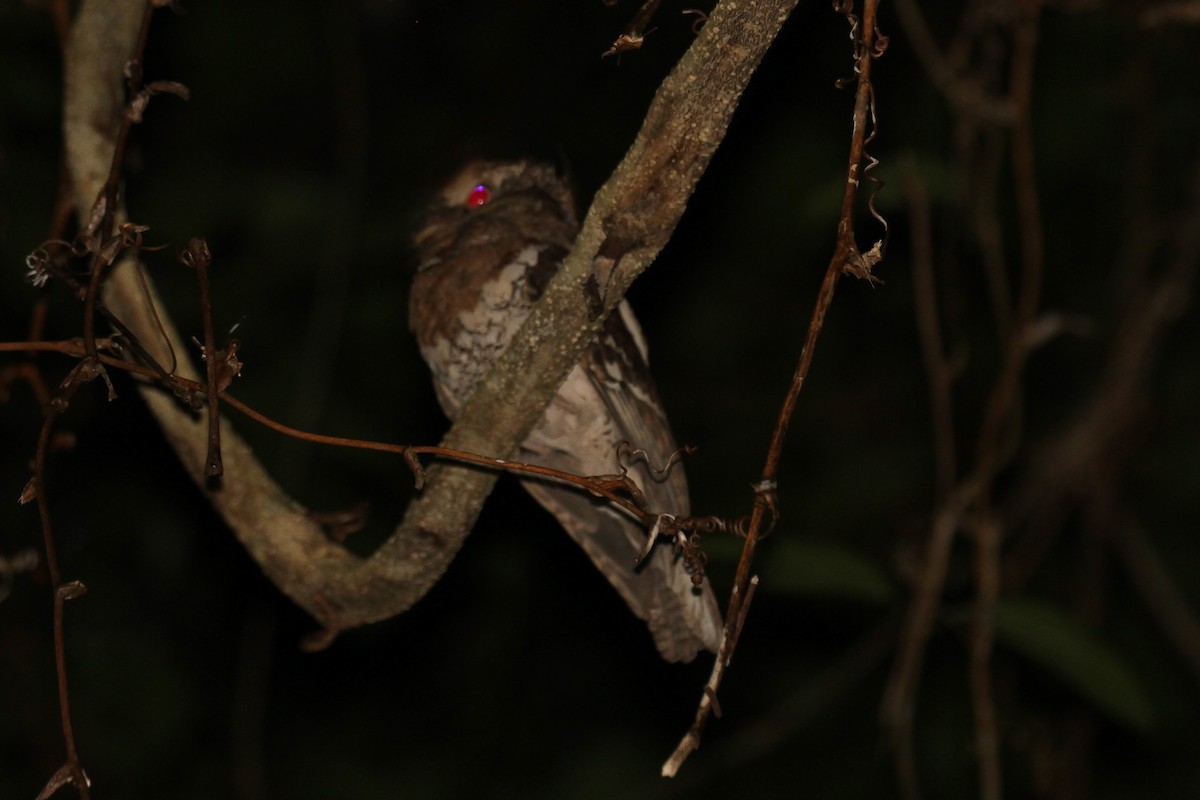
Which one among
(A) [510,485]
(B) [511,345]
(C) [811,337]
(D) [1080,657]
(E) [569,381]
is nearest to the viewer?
(C) [811,337]

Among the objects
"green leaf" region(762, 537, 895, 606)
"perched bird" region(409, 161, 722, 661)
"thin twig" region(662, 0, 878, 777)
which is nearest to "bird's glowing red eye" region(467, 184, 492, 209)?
"perched bird" region(409, 161, 722, 661)

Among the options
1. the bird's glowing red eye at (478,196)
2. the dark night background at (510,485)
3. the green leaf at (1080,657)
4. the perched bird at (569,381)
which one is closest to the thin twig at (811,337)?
the perched bird at (569,381)

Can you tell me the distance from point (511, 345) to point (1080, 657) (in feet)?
5.16

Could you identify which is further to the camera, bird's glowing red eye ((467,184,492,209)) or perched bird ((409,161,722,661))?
bird's glowing red eye ((467,184,492,209))

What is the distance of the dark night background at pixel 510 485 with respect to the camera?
10.8 feet

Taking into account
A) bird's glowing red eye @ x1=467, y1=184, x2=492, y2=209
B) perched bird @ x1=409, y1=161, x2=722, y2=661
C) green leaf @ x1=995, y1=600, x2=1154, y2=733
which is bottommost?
green leaf @ x1=995, y1=600, x2=1154, y2=733

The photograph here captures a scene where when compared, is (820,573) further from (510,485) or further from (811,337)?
(811,337)

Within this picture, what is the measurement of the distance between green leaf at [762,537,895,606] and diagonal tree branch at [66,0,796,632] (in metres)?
0.96

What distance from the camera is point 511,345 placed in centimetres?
145

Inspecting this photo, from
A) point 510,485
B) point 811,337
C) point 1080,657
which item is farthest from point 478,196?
point 1080,657

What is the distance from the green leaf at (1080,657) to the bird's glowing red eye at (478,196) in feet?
4.82

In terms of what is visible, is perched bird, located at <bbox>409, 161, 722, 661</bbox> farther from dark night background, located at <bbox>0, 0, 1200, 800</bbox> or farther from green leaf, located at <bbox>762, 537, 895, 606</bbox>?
dark night background, located at <bbox>0, 0, 1200, 800</bbox>

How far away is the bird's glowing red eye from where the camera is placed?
237cm

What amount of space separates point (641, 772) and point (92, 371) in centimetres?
298
